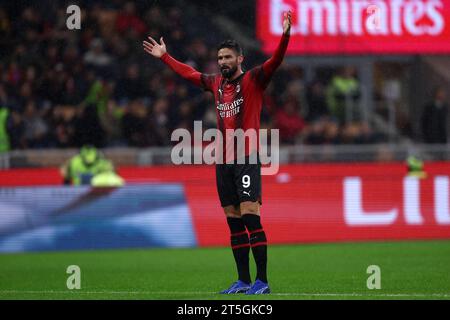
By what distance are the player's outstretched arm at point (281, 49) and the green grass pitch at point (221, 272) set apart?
197 cm

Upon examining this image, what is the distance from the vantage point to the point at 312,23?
21.2 m

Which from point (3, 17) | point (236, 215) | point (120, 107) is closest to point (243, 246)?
point (236, 215)

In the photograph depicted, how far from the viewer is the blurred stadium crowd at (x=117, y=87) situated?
20.1 meters

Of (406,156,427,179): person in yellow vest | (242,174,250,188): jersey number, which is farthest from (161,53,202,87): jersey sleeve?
(406,156,427,179): person in yellow vest

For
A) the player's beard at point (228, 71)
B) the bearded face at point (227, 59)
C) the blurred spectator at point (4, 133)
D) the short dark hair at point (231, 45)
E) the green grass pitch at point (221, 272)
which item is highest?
the short dark hair at point (231, 45)

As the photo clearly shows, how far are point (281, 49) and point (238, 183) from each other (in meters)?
1.28

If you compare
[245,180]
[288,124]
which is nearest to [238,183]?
[245,180]

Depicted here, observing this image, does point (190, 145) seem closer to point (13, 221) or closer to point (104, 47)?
point (104, 47)

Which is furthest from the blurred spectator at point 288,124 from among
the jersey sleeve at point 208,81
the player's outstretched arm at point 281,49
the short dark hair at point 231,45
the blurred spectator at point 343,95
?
the player's outstretched arm at point 281,49

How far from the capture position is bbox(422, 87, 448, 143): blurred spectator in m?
21.5

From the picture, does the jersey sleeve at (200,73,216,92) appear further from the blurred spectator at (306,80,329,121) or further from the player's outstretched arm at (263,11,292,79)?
the blurred spectator at (306,80,329,121)

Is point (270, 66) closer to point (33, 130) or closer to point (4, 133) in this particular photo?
point (4, 133)

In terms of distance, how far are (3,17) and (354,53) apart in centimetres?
710

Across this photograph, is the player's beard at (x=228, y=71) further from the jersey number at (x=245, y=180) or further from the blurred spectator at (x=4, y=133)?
the blurred spectator at (x=4, y=133)
